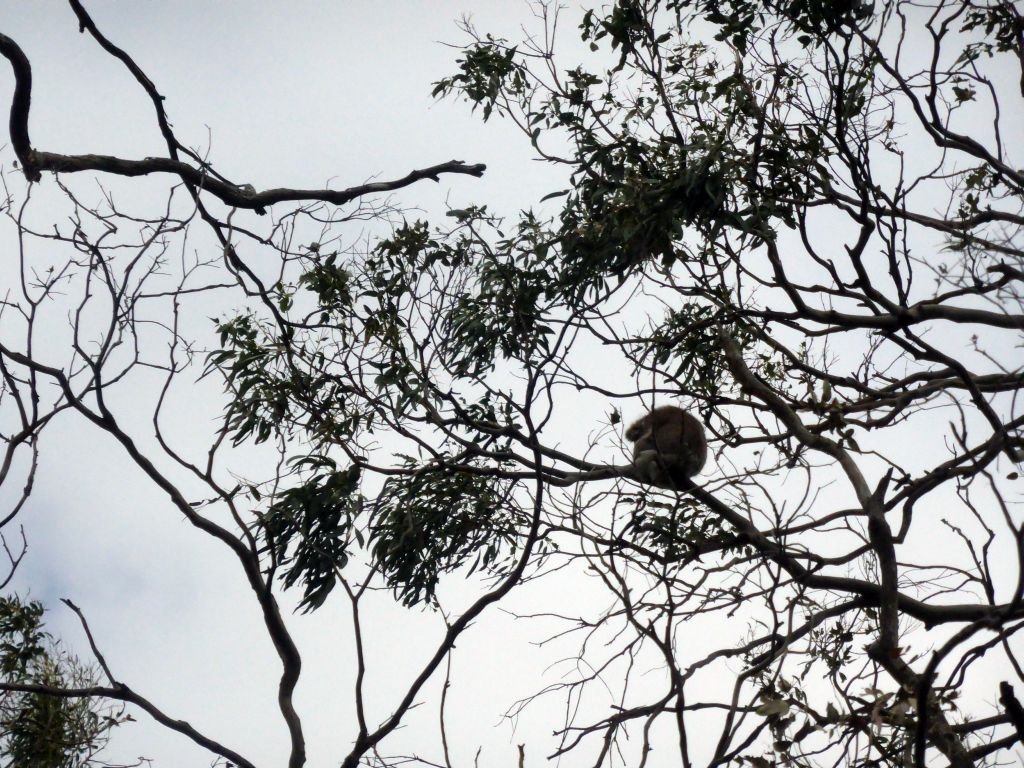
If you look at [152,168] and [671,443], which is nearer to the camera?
[152,168]

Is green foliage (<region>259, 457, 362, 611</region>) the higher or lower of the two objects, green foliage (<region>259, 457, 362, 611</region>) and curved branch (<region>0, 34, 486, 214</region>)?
the lower

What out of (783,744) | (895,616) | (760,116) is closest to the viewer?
(783,744)

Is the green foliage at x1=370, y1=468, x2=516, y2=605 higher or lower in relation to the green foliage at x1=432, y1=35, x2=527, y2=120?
lower

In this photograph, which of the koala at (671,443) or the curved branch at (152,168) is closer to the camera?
the curved branch at (152,168)

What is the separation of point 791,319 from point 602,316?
171 cm

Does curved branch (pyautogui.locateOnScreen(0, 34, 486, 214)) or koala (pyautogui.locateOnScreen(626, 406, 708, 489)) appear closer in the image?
curved branch (pyautogui.locateOnScreen(0, 34, 486, 214))

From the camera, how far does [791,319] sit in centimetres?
602

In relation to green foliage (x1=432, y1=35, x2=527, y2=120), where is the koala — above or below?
below

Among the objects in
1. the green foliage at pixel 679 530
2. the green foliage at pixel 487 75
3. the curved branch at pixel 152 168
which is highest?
the green foliage at pixel 487 75

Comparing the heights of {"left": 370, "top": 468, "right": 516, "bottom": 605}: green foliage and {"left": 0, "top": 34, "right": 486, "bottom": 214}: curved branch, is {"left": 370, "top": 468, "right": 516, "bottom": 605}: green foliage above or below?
below

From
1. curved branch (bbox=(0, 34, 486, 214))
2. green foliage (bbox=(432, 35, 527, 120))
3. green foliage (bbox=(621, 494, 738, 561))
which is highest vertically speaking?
green foliage (bbox=(432, 35, 527, 120))

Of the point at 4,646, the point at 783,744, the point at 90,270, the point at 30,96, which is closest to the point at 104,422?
the point at 90,270

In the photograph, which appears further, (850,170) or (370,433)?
(850,170)

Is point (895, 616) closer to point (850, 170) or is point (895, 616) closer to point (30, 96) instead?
point (850, 170)
